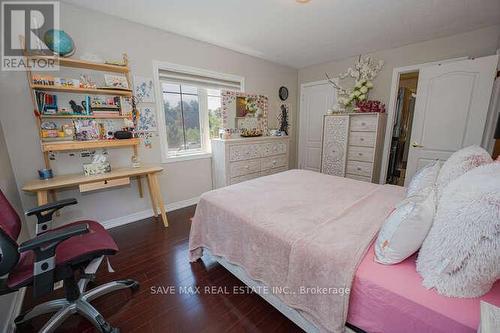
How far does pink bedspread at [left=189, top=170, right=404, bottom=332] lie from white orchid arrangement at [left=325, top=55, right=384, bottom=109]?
209 centimetres

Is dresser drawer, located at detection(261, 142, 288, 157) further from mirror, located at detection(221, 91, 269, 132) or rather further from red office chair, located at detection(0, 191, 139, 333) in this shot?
red office chair, located at detection(0, 191, 139, 333)

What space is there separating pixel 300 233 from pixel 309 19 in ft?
8.08

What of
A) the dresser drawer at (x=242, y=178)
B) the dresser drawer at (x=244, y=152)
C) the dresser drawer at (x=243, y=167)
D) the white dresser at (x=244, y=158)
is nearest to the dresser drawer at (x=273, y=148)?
the white dresser at (x=244, y=158)

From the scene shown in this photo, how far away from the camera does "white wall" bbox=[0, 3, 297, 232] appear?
6.42 ft

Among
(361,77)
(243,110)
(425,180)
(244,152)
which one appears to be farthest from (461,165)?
(243,110)

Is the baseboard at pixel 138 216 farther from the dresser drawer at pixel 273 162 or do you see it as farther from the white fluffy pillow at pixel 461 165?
the white fluffy pillow at pixel 461 165

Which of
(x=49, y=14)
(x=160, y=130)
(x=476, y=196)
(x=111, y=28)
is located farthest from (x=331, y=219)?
(x=49, y=14)

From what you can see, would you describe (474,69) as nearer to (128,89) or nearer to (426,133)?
(426,133)

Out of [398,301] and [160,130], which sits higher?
[160,130]

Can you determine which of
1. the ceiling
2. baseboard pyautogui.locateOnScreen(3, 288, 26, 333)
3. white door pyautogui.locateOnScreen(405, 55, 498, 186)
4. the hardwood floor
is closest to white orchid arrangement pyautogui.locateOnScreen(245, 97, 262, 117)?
the ceiling

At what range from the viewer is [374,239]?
3.72 ft

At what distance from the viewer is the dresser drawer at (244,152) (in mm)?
3187

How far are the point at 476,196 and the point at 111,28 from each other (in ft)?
11.0

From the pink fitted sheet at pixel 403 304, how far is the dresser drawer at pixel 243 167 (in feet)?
7.90
